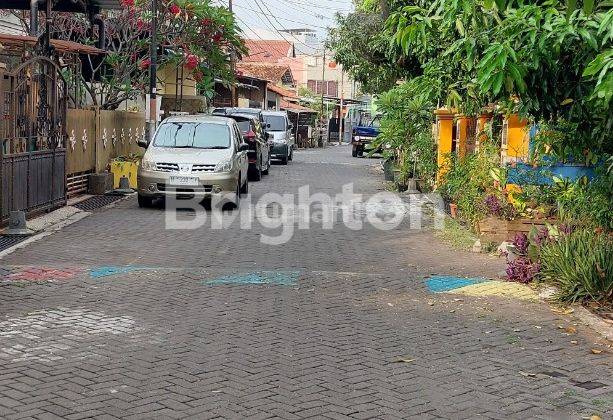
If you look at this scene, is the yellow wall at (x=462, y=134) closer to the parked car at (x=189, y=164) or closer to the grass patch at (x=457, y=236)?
the grass patch at (x=457, y=236)

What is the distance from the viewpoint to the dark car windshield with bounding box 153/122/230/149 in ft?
59.9

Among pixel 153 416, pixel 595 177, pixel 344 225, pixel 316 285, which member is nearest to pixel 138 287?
pixel 316 285

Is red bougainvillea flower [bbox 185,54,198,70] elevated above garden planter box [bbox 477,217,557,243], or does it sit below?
above

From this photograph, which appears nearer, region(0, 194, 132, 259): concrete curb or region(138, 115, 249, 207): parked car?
region(0, 194, 132, 259): concrete curb

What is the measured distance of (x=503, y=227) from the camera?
12367 mm

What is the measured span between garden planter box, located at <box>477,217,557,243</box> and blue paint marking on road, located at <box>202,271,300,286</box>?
122 inches

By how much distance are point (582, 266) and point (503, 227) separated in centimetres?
324

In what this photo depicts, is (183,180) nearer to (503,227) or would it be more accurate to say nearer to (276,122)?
(503,227)

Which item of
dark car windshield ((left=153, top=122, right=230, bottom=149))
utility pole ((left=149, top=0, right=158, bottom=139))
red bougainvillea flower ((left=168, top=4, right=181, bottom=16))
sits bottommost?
dark car windshield ((left=153, top=122, right=230, bottom=149))

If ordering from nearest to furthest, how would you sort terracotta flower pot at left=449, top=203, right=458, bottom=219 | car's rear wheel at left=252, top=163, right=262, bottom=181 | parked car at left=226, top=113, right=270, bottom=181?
terracotta flower pot at left=449, top=203, right=458, bottom=219, parked car at left=226, top=113, right=270, bottom=181, car's rear wheel at left=252, top=163, right=262, bottom=181

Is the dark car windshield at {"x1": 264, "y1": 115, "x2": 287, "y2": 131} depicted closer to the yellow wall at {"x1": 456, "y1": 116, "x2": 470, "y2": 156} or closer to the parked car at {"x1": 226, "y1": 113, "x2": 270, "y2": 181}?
the parked car at {"x1": 226, "y1": 113, "x2": 270, "y2": 181}

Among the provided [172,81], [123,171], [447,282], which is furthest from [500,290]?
[172,81]

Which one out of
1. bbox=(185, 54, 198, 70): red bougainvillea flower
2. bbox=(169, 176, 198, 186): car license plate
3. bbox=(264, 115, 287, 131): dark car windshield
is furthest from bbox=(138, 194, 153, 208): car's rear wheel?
bbox=(264, 115, 287, 131): dark car windshield

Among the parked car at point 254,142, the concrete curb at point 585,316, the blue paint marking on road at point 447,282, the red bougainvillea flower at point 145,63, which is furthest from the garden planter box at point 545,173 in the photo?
the red bougainvillea flower at point 145,63
